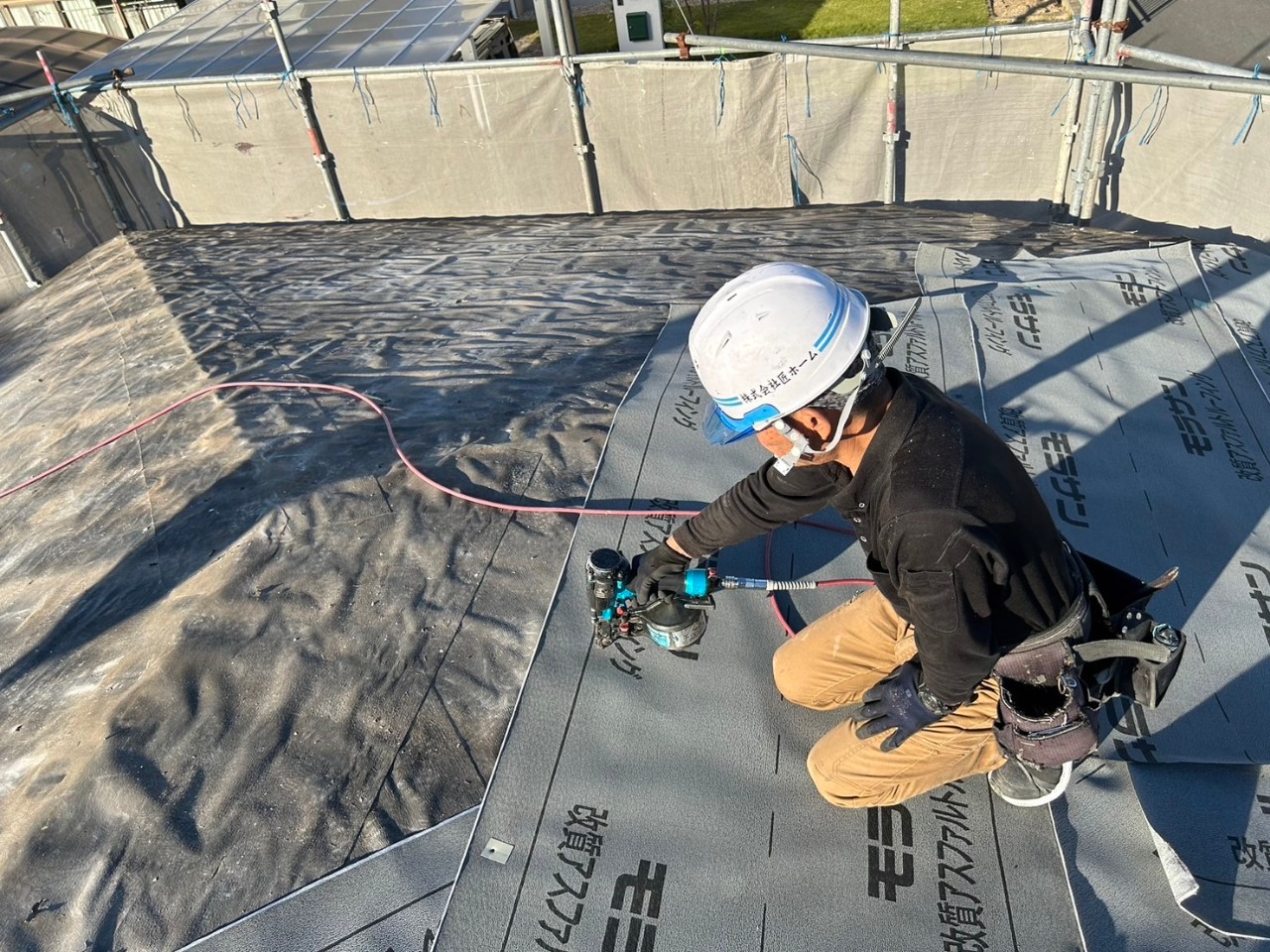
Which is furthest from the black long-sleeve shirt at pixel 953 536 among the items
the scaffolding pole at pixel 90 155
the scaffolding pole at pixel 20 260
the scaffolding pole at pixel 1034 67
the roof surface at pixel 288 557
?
the scaffolding pole at pixel 90 155

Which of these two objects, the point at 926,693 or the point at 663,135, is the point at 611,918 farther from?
the point at 663,135

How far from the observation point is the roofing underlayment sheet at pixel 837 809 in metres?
2.36

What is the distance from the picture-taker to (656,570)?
2830 millimetres

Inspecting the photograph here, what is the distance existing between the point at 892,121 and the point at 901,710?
6.60 m

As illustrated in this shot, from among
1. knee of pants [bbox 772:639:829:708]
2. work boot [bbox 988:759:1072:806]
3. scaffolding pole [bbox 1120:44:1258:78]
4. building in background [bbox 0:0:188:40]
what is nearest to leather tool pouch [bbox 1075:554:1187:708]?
work boot [bbox 988:759:1072:806]

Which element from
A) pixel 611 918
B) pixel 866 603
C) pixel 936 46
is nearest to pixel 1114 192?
pixel 936 46

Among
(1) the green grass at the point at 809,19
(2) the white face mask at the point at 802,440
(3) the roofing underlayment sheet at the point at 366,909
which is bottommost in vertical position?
(1) the green grass at the point at 809,19

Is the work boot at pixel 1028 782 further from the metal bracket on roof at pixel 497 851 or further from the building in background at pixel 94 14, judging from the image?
the building in background at pixel 94 14

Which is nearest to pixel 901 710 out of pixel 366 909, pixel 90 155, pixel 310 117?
pixel 366 909

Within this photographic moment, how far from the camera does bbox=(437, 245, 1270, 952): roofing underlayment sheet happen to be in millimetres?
2359

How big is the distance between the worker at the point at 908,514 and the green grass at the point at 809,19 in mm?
13422

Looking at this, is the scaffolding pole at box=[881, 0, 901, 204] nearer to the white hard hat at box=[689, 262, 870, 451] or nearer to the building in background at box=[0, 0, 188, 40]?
the white hard hat at box=[689, 262, 870, 451]

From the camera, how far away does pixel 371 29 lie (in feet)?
32.5

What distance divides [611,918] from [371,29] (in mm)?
10540
